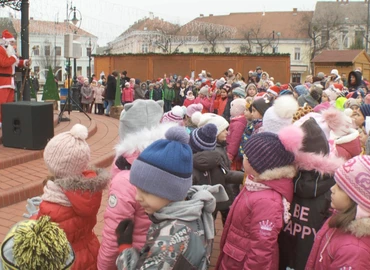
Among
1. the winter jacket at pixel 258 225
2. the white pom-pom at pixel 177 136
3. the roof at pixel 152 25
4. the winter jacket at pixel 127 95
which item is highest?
the roof at pixel 152 25

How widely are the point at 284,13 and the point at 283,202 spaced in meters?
81.1

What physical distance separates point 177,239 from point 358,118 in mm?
4819

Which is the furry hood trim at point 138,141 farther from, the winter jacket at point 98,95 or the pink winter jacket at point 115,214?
the winter jacket at point 98,95

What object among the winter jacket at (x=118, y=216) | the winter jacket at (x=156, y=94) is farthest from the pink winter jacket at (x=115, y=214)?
the winter jacket at (x=156, y=94)

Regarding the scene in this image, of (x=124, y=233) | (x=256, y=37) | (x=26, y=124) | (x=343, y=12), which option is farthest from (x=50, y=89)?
(x=343, y=12)

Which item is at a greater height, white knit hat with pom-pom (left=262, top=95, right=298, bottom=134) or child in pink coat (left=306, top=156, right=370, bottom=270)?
white knit hat with pom-pom (left=262, top=95, right=298, bottom=134)

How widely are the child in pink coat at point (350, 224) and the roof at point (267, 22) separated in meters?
71.2

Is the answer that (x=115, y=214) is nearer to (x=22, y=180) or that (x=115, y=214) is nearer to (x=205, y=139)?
(x=205, y=139)

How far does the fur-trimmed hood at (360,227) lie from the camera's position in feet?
8.04

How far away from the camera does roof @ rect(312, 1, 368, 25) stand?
72062 millimetres

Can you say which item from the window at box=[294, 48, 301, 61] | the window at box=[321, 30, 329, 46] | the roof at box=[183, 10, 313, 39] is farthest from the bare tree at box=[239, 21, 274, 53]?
the window at box=[321, 30, 329, 46]

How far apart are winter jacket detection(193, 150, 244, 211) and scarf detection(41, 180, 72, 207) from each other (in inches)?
57.7

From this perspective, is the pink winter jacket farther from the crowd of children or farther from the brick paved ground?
the brick paved ground

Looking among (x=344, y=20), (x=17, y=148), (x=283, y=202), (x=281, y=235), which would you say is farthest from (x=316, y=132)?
(x=344, y=20)
